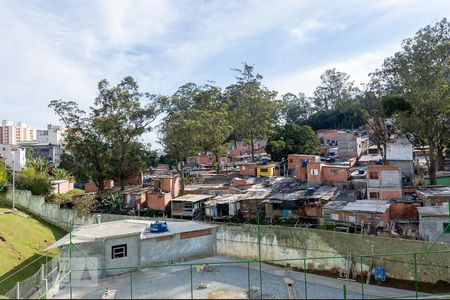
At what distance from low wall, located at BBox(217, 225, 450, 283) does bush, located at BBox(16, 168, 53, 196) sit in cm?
1944

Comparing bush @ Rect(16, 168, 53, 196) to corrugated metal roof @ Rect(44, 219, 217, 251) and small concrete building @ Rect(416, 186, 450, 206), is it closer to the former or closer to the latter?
corrugated metal roof @ Rect(44, 219, 217, 251)

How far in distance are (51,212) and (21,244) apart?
6415mm

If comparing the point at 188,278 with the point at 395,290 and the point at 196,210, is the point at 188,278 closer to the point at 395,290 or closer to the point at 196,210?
the point at 395,290

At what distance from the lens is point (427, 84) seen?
2867 cm

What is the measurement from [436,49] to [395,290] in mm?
20717

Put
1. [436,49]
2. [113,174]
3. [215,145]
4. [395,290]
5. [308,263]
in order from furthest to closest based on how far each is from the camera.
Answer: [215,145]
[113,174]
[436,49]
[308,263]
[395,290]

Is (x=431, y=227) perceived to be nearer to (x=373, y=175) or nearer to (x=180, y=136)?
(x=373, y=175)

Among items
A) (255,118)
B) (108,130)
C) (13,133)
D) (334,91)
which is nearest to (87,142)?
(108,130)

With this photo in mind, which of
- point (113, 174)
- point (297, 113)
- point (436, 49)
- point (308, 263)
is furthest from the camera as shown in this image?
point (297, 113)

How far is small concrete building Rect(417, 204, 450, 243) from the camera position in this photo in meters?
19.4

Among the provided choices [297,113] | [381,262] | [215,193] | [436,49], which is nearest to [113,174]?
[215,193]

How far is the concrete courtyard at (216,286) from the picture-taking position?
50.3 feet

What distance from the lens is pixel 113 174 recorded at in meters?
37.0

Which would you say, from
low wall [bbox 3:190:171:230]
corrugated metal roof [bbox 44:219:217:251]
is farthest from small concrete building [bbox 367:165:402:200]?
low wall [bbox 3:190:171:230]
